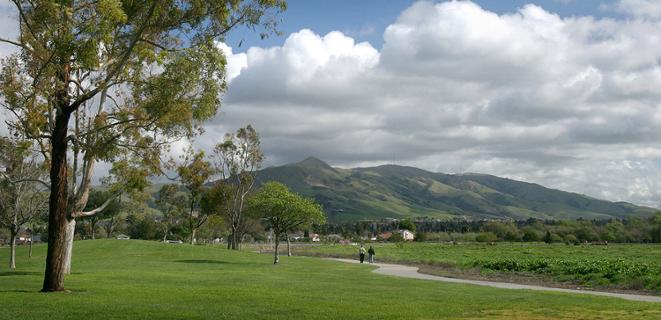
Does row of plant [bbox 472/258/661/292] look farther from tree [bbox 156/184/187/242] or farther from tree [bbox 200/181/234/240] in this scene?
tree [bbox 156/184/187/242]

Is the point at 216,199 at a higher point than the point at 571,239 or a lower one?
higher

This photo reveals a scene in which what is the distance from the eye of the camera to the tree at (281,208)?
53.8 metres

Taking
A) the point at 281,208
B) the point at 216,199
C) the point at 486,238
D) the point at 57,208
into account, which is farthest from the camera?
the point at 486,238

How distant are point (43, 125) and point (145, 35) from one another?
7626 mm

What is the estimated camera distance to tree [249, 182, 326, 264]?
2116 inches

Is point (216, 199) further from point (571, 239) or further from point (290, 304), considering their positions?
point (571, 239)

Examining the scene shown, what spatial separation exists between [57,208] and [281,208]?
33.5m

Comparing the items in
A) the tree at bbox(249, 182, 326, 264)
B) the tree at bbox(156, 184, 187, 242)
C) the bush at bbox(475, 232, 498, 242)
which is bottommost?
the bush at bbox(475, 232, 498, 242)

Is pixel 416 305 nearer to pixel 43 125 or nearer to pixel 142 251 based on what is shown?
pixel 43 125

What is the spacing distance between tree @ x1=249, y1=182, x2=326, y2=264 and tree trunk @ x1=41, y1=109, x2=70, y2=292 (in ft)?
105

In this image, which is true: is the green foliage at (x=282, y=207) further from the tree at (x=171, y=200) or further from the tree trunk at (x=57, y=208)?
the tree at (x=171, y=200)

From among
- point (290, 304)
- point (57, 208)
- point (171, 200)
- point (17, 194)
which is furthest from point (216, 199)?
point (290, 304)

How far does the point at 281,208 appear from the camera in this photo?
178 ft

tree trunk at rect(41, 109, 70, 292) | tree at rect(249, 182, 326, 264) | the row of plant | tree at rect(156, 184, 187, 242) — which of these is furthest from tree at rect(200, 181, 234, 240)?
tree trunk at rect(41, 109, 70, 292)
